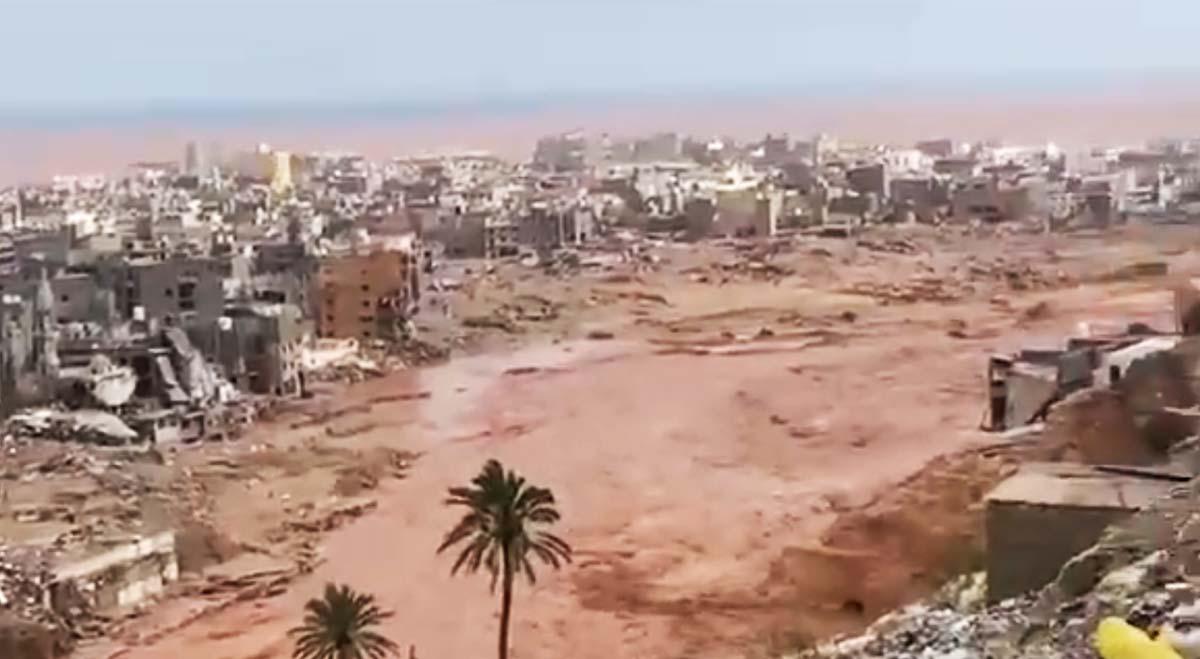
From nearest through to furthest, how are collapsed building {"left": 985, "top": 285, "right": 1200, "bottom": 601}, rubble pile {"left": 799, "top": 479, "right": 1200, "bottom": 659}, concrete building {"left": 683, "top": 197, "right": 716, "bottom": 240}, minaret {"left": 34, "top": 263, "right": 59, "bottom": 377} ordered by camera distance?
rubble pile {"left": 799, "top": 479, "right": 1200, "bottom": 659}, collapsed building {"left": 985, "top": 285, "right": 1200, "bottom": 601}, minaret {"left": 34, "top": 263, "right": 59, "bottom": 377}, concrete building {"left": 683, "top": 197, "right": 716, "bottom": 240}

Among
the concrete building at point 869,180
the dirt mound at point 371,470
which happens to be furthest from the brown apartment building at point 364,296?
the concrete building at point 869,180

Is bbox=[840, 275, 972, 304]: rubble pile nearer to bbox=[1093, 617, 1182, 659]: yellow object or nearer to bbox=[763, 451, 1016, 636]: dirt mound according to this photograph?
bbox=[763, 451, 1016, 636]: dirt mound

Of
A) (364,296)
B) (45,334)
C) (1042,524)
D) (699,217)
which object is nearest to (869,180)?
(699,217)

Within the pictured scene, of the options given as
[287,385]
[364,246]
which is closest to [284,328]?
[287,385]

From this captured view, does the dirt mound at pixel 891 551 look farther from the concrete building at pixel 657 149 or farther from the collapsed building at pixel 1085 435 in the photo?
the concrete building at pixel 657 149

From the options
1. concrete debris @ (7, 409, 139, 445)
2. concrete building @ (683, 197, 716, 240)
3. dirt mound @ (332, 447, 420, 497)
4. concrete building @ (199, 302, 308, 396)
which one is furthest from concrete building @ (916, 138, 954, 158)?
concrete debris @ (7, 409, 139, 445)

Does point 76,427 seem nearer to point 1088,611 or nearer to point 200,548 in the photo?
point 200,548
